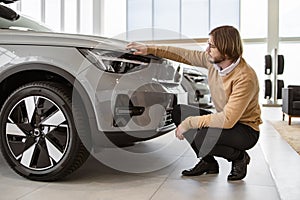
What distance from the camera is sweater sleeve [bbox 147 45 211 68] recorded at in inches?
78.2

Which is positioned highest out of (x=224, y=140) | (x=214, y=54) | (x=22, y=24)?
(x=22, y=24)

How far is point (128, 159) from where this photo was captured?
90.7 inches

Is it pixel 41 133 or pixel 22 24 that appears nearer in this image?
pixel 41 133

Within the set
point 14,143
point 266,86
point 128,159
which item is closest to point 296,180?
point 128,159

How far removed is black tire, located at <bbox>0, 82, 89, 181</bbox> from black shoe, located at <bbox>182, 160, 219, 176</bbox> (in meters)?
0.60

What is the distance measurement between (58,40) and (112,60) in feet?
0.96

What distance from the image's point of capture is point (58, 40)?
175 centimetres

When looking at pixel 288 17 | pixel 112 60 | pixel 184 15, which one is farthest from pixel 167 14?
pixel 112 60

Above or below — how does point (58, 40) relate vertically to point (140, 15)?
below

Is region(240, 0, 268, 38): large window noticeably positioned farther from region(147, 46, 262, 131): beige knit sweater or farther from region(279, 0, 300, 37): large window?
region(147, 46, 262, 131): beige knit sweater

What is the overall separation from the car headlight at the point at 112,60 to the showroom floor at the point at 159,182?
1.95 feet

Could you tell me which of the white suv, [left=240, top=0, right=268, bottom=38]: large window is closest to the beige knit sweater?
the white suv

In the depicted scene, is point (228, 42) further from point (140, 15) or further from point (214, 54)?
point (140, 15)

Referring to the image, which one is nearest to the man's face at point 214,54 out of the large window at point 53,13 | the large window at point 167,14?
the large window at point 53,13
